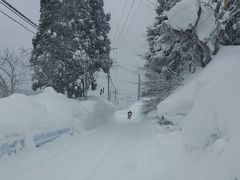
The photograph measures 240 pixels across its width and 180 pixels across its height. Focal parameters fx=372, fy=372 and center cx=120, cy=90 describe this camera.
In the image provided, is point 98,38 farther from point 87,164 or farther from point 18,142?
point 87,164

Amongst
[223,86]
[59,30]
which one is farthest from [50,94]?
[223,86]

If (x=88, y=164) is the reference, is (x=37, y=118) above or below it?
above

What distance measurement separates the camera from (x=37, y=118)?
17000 millimetres

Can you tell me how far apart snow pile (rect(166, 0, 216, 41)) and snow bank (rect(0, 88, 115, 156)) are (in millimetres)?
7944

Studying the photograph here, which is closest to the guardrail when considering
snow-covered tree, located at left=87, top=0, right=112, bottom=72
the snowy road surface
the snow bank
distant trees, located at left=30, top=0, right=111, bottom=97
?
the snow bank

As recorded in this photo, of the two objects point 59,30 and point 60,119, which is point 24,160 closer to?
point 60,119

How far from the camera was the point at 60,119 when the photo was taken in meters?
21.5

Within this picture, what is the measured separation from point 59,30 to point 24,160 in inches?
787

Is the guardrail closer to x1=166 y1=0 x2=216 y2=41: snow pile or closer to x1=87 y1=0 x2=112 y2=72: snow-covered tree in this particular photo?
x1=166 y1=0 x2=216 y2=41: snow pile

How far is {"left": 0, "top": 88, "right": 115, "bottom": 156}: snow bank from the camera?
13.6 m

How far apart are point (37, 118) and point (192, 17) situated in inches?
347

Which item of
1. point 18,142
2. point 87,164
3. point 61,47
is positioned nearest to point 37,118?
point 18,142

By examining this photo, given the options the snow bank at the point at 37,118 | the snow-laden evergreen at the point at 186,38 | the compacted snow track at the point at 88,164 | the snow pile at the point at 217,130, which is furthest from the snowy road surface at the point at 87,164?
the snow-laden evergreen at the point at 186,38

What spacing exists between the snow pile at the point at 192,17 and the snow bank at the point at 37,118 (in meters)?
7.94
